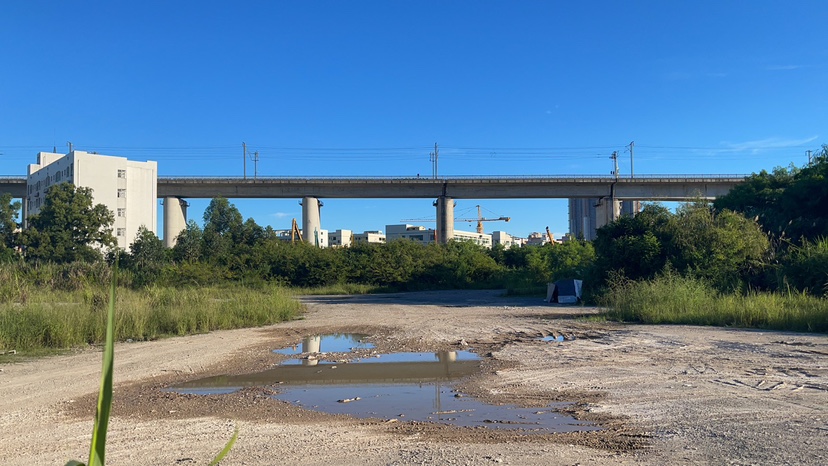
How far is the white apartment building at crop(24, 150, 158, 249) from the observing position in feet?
234

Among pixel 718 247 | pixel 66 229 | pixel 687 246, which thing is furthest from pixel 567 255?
pixel 66 229

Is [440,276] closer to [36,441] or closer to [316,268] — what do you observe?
[316,268]

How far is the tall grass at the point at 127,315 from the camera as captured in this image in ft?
48.2

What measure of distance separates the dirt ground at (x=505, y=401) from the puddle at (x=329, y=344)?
22.7 inches

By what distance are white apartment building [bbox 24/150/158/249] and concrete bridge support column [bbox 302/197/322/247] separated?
17358 mm

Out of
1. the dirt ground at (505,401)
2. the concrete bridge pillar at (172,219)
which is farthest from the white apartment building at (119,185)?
the dirt ground at (505,401)

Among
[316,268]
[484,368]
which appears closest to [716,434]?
[484,368]

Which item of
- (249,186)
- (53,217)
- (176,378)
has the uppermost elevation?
(249,186)

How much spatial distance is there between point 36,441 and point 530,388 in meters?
6.19

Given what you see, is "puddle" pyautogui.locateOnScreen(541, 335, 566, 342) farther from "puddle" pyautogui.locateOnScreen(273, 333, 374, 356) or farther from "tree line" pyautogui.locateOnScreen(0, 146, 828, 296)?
"tree line" pyautogui.locateOnScreen(0, 146, 828, 296)

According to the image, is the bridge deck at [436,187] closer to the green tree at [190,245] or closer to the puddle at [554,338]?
the green tree at [190,245]

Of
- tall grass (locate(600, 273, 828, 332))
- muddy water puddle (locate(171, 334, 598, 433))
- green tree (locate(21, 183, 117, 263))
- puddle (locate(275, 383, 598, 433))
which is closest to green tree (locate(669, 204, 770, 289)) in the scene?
tall grass (locate(600, 273, 828, 332))

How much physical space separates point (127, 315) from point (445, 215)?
5662cm

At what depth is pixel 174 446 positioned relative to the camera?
20.9 ft
